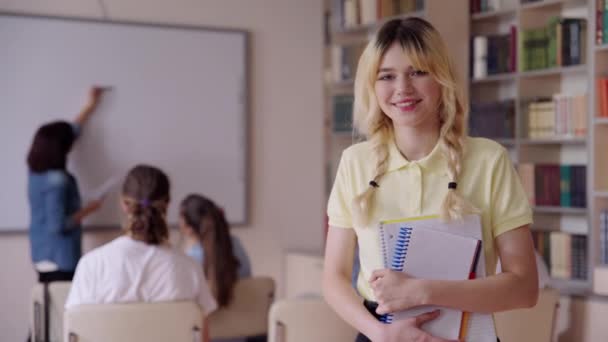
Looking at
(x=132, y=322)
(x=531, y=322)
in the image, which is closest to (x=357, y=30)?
(x=531, y=322)

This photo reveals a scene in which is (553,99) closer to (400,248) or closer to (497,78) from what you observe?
(497,78)

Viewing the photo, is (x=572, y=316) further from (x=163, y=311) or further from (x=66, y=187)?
(x=66, y=187)

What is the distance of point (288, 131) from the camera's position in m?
6.18

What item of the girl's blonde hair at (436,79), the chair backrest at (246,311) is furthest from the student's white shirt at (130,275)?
the girl's blonde hair at (436,79)

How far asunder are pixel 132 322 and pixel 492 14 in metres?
3.43

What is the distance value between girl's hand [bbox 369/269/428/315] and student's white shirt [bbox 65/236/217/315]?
176 cm

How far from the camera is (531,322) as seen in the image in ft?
9.37

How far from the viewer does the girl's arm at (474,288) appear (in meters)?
1.42

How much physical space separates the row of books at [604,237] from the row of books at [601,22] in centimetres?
93

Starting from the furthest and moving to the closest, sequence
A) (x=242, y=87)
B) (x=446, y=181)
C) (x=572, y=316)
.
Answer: (x=242, y=87) → (x=572, y=316) → (x=446, y=181)

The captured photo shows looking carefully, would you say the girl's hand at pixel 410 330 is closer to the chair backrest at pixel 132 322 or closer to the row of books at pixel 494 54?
the chair backrest at pixel 132 322

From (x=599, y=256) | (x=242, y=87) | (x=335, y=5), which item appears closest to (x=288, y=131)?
(x=242, y=87)

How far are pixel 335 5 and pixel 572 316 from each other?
290 centimetres

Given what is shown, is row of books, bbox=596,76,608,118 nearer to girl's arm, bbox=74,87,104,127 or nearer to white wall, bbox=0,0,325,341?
white wall, bbox=0,0,325,341
